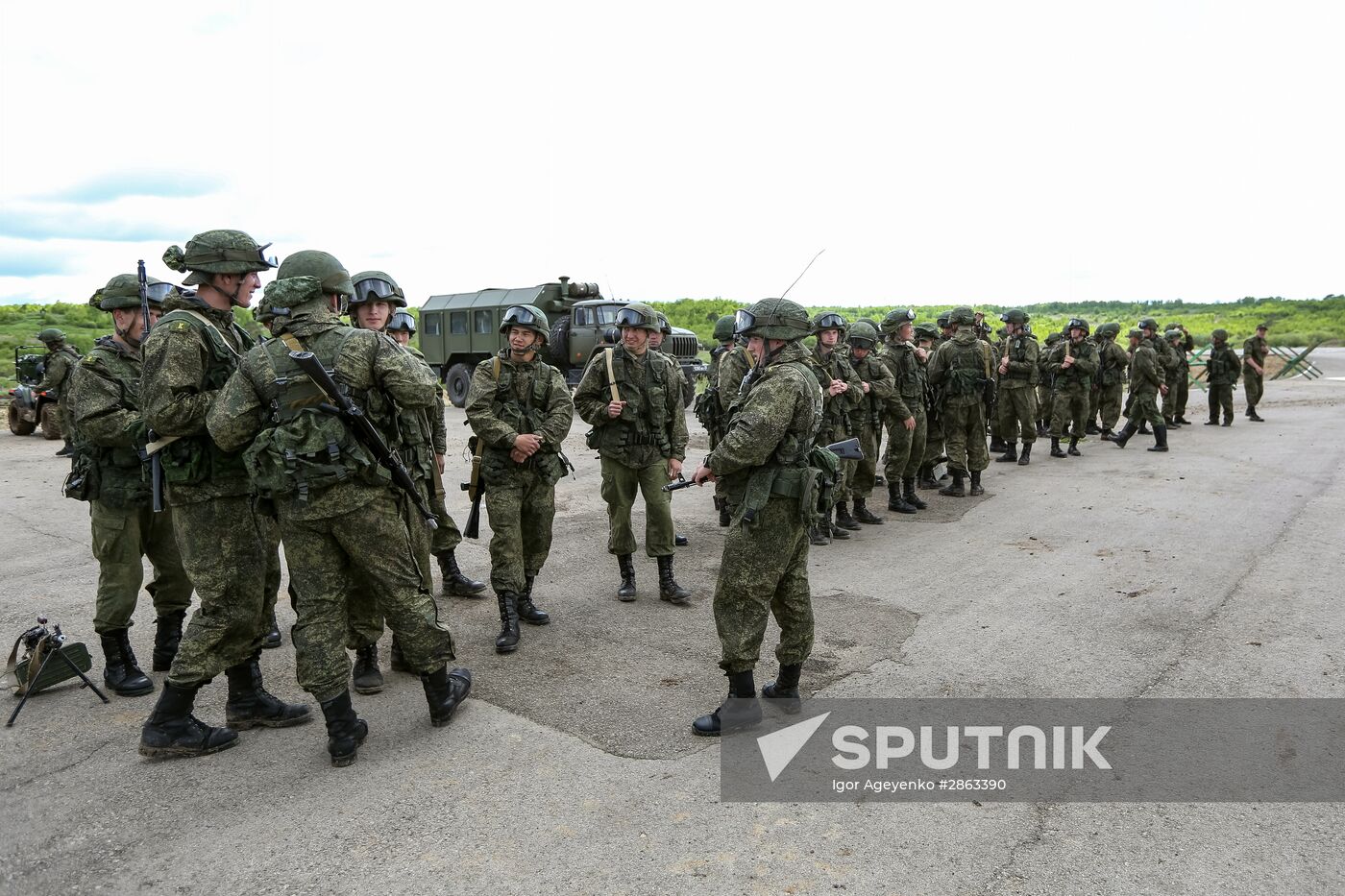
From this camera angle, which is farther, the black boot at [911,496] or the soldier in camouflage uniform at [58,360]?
the soldier in camouflage uniform at [58,360]

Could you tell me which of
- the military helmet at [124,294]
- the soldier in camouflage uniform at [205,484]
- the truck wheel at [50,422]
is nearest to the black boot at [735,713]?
the soldier in camouflage uniform at [205,484]

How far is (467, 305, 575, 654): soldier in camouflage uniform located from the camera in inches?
209

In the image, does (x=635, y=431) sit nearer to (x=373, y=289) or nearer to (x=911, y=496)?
(x=373, y=289)

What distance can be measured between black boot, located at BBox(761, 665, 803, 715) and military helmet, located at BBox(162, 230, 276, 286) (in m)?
3.12

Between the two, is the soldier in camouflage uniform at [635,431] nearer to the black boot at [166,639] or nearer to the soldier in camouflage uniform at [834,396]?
the soldier in camouflage uniform at [834,396]

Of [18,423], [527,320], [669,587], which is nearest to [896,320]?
[669,587]

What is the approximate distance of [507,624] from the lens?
205 inches

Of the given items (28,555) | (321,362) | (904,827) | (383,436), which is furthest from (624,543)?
(28,555)

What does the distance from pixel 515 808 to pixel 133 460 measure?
9.29ft

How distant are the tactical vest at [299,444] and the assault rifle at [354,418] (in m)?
0.04

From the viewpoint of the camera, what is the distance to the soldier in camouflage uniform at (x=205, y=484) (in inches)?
151

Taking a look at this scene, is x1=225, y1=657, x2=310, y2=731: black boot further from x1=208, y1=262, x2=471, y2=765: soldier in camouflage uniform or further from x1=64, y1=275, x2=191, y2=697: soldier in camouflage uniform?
x1=64, y1=275, x2=191, y2=697: soldier in camouflage uniform

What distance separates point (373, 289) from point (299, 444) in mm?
1759

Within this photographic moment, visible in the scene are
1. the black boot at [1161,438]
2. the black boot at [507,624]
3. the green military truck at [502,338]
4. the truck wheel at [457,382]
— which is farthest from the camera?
the truck wheel at [457,382]
